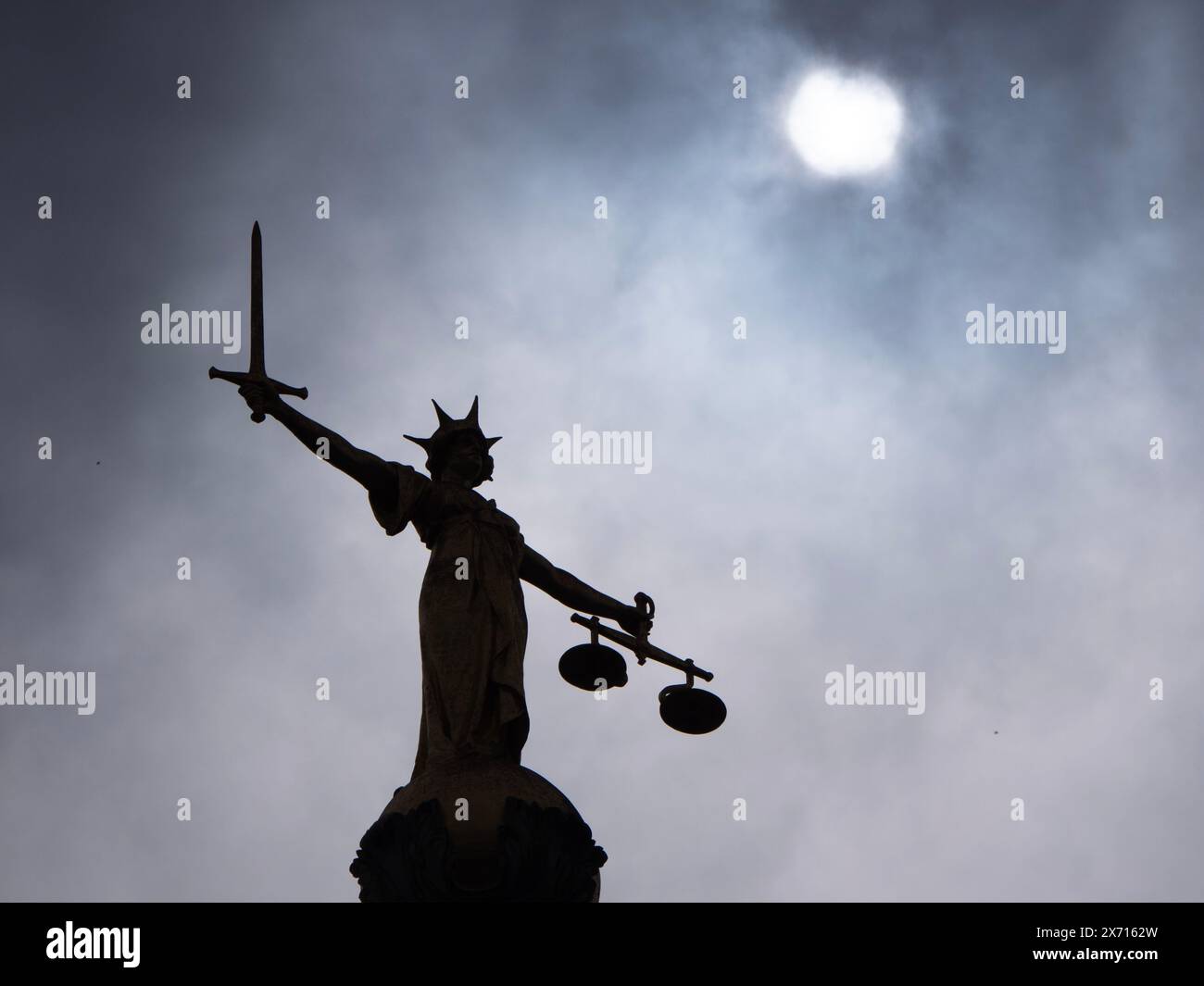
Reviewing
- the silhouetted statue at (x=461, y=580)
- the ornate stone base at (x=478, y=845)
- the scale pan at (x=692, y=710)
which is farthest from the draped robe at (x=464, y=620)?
the scale pan at (x=692, y=710)

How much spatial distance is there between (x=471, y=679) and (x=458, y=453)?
238cm

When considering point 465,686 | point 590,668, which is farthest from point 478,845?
point 590,668

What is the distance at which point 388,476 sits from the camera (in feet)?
66.9

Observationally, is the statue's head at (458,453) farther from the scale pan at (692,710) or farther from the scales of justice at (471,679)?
the scale pan at (692,710)

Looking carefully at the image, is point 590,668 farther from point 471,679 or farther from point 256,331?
point 256,331

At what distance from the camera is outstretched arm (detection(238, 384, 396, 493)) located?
63.3 ft

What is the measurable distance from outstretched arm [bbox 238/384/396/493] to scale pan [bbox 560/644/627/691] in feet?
7.73

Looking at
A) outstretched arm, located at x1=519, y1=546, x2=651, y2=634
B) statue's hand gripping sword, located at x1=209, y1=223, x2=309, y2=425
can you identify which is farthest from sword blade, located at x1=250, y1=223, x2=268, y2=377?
outstretched arm, located at x1=519, y1=546, x2=651, y2=634

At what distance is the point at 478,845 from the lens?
1866cm

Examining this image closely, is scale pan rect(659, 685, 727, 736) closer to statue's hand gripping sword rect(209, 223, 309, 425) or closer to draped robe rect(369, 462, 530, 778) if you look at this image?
draped robe rect(369, 462, 530, 778)
